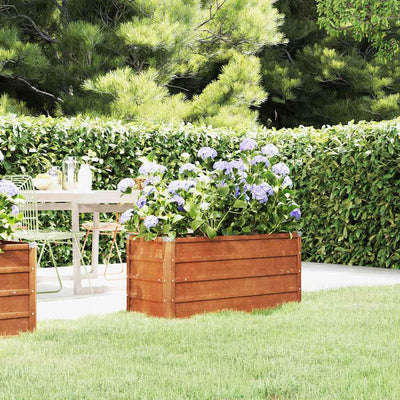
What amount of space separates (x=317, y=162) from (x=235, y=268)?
383 cm

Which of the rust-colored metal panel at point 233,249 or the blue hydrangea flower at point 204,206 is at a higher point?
the blue hydrangea flower at point 204,206

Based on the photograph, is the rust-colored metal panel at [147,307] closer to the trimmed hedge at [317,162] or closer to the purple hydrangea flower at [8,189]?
the purple hydrangea flower at [8,189]

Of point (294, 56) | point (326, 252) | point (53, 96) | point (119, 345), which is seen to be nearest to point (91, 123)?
point (326, 252)

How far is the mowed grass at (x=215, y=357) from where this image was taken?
2.87 m

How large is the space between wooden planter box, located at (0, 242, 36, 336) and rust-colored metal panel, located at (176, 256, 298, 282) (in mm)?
932

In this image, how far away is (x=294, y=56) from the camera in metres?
17.2

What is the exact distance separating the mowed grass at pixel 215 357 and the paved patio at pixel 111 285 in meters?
0.57

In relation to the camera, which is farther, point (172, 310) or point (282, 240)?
point (282, 240)

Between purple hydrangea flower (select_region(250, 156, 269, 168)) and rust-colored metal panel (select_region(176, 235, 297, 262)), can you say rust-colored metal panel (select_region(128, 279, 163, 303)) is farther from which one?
purple hydrangea flower (select_region(250, 156, 269, 168))

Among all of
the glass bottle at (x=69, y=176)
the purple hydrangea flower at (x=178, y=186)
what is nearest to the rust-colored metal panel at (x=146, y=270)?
the purple hydrangea flower at (x=178, y=186)

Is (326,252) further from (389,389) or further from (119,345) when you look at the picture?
(389,389)

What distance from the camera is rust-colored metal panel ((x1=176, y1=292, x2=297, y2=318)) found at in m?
4.51

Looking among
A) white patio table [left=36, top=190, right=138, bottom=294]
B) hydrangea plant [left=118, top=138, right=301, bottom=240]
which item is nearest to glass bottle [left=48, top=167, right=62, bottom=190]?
white patio table [left=36, top=190, right=138, bottom=294]

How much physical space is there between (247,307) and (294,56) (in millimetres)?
13257
